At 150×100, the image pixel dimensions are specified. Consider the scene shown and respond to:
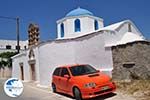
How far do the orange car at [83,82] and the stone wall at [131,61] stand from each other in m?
3.58

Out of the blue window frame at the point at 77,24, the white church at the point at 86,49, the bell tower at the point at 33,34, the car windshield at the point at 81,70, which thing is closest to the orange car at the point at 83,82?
the car windshield at the point at 81,70

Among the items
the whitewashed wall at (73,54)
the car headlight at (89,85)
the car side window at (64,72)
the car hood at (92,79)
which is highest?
the whitewashed wall at (73,54)

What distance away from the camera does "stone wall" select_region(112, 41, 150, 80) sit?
1769 centimetres

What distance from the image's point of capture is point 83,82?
12.9 metres

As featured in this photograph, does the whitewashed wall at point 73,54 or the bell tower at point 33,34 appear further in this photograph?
the bell tower at point 33,34

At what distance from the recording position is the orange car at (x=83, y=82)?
1262 centimetres

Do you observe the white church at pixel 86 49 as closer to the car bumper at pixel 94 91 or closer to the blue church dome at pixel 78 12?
the car bumper at pixel 94 91

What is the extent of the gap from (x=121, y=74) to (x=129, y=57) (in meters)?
1.28

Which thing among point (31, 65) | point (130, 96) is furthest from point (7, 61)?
point (130, 96)

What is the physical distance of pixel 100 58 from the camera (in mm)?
19000

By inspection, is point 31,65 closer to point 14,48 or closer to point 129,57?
point 129,57

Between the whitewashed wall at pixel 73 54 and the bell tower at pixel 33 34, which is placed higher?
the bell tower at pixel 33 34

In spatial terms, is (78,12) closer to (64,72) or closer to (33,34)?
(33,34)

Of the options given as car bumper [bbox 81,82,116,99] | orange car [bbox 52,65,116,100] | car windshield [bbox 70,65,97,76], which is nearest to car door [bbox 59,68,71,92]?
orange car [bbox 52,65,116,100]
